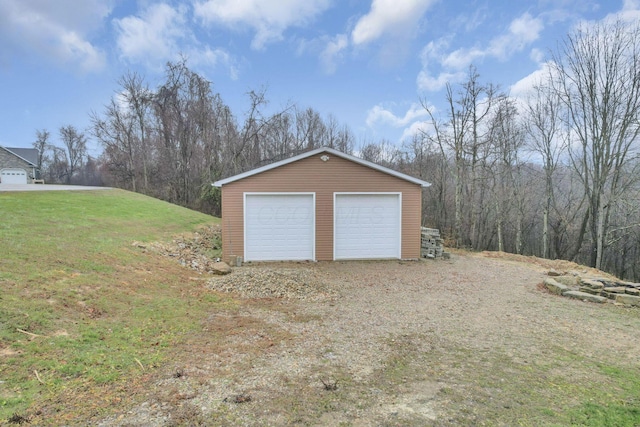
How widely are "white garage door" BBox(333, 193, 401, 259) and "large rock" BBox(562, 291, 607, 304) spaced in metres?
5.11

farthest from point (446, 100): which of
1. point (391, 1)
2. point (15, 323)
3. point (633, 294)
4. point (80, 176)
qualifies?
point (80, 176)

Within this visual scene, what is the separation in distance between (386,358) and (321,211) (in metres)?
7.32

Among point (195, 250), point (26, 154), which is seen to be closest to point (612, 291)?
point (195, 250)

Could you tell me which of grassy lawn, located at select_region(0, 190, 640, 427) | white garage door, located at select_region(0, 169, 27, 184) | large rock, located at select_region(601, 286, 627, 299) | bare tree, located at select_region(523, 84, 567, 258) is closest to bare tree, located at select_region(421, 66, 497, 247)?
bare tree, located at select_region(523, 84, 567, 258)

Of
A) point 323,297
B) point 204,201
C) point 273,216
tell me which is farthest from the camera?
point 204,201

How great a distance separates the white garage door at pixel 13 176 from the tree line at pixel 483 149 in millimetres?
7011

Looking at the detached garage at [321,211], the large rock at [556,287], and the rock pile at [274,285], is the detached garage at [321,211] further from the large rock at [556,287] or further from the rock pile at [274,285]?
the large rock at [556,287]

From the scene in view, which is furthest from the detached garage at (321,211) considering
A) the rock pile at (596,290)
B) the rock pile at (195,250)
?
the rock pile at (596,290)

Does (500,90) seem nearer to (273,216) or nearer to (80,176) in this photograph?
(273,216)

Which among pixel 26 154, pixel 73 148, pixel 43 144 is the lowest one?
pixel 26 154

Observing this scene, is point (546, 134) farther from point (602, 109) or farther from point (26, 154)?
point (26, 154)

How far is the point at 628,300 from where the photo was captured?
6.68 m

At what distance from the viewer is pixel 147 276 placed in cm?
711

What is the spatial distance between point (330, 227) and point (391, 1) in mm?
9880
